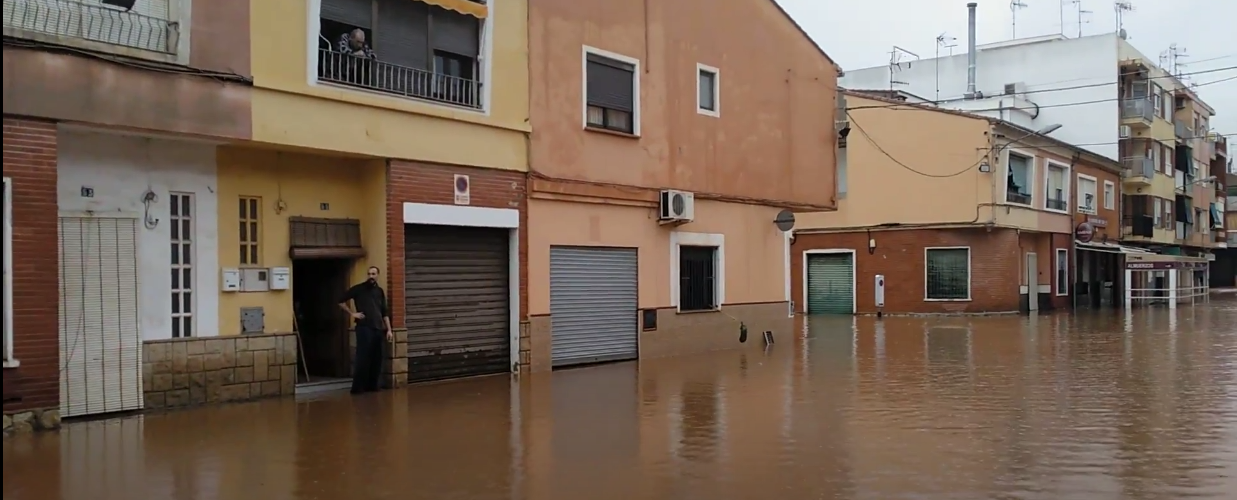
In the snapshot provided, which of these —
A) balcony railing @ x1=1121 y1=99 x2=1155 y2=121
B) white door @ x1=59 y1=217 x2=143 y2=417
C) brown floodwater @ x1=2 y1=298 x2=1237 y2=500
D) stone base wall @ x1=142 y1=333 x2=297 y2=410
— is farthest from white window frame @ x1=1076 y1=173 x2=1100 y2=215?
white door @ x1=59 y1=217 x2=143 y2=417

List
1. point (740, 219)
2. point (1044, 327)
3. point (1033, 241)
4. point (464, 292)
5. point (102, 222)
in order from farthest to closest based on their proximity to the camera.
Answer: point (1033, 241), point (1044, 327), point (740, 219), point (464, 292), point (102, 222)

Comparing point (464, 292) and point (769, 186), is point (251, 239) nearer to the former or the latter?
point (464, 292)

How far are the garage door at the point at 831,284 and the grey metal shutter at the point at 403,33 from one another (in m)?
25.4

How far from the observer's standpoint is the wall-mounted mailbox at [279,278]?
12805mm

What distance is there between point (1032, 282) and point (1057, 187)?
4.37 meters

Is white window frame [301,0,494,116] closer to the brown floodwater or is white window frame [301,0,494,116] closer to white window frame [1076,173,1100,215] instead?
the brown floodwater

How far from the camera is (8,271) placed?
974 centimetres

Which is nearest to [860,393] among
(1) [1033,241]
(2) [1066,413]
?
(2) [1066,413]

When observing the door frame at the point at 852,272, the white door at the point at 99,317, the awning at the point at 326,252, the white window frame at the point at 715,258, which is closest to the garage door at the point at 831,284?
the door frame at the point at 852,272

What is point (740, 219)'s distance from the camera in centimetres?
2055

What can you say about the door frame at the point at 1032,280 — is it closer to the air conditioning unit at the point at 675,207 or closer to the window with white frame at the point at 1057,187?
the window with white frame at the point at 1057,187

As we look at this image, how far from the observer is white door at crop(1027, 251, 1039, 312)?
37.4 metres

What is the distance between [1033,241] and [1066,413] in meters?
29.2

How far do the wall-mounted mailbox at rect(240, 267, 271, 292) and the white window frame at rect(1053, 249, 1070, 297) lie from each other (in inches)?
1329
